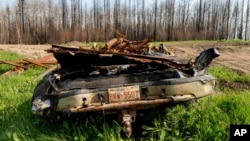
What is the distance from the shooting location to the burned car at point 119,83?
134 inches

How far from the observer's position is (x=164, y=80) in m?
3.51

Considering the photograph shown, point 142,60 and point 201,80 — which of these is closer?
point 201,80

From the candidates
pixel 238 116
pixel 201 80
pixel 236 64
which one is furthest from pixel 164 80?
pixel 236 64

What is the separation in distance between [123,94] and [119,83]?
0.64 feet

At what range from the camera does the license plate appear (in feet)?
11.2

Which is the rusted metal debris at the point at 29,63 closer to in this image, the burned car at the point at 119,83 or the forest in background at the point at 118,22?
the burned car at the point at 119,83

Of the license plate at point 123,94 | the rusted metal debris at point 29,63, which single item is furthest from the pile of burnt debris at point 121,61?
the rusted metal debris at point 29,63

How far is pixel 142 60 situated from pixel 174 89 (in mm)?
587

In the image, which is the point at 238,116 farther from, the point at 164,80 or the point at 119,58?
the point at 119,58

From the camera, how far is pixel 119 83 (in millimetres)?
3574

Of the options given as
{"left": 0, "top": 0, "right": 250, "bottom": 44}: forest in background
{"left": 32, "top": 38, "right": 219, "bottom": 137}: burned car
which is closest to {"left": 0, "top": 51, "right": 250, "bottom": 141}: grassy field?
{"left": 32, "top": 38, "right": 219, "bottom": 137}: burned car

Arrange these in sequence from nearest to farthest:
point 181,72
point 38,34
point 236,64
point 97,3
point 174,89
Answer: point 174,89 → point 181,72 → point 236,64 → point 38,34 → point 97,3

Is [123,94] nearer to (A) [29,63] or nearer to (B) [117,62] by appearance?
(B) [117,62]

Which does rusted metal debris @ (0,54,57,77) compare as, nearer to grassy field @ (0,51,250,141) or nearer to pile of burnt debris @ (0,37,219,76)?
grassy field @ (0,51,250,141)
